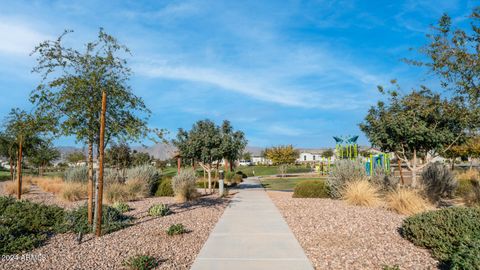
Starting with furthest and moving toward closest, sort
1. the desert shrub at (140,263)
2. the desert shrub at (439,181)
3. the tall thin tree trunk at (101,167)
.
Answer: the desert shrub at (439,181) → the tall thin tree trunk at (101,167) → the desert shrub at (140,263)

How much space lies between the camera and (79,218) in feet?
30.4

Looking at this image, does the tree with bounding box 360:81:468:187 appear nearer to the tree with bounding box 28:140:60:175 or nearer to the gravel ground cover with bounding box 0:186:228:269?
the gravel ground cover with bounding box 0:186:228:269

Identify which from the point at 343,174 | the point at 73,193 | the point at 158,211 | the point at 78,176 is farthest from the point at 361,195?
the point at 78,176

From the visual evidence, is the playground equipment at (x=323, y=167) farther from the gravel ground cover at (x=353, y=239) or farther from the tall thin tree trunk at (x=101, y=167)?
the tall thin tree trunk at (x=101, y=167)

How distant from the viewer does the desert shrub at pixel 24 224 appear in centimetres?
701

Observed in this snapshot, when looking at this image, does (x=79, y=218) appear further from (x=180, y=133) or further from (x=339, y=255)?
(x=180, y=133)

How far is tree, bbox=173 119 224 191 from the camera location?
19.7m

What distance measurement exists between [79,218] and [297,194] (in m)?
10.4

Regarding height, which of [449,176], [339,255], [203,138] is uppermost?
[203,138]

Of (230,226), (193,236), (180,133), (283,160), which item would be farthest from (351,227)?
(283,160)

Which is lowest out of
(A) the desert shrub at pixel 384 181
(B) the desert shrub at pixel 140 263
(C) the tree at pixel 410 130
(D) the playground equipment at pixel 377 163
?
(B) the desert shrub at pixel 140 263

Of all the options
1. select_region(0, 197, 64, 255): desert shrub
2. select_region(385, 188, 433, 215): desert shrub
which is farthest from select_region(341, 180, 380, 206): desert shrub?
select_region(0, 197, 64, 255): desert shrub

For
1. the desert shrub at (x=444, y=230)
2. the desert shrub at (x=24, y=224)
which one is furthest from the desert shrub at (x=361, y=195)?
the desert shrub at (x=24, y=224)

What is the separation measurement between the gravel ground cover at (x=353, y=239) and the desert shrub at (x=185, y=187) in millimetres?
4435
